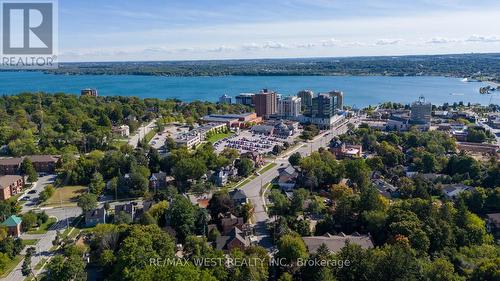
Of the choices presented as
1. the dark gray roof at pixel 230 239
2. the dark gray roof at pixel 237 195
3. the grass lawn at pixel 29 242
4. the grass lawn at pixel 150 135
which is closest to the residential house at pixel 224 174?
the dark gray roof at pixel 237 195

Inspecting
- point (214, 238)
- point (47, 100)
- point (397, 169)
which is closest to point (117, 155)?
point (214, 238)

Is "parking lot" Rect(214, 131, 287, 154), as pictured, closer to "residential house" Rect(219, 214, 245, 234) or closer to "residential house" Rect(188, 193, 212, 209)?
"residential house" Rect(188, 193, 212, 209)

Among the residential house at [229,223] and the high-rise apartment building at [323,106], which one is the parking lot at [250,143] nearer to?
the high-rise apartment building at [323,106]

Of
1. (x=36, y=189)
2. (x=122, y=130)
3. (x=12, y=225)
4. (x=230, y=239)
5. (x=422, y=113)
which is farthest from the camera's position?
(x=422, y=113)

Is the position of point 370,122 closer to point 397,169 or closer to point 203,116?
point 203,116

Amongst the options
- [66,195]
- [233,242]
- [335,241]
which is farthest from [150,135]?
[335,241]

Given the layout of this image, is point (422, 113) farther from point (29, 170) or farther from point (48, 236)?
point (48, 236)
